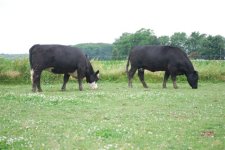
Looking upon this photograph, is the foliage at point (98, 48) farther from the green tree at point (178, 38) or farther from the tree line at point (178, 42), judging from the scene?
the green tree at point (178, 38)

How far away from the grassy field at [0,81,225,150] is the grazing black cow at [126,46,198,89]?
922 centimetres

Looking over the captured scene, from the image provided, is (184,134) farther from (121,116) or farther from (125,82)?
(125,82)

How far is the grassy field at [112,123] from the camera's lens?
37.0ft

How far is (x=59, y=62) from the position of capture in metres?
28.2

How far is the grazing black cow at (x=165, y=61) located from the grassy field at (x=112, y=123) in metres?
9.22

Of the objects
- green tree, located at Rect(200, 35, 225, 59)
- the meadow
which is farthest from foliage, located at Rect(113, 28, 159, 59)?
the meadow

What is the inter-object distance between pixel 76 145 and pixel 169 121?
4697 mm

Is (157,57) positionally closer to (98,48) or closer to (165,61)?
(165,61)

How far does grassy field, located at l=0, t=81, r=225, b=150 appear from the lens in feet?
37.0

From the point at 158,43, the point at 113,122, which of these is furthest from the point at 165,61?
the point at 158,43

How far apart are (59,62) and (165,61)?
328 inches

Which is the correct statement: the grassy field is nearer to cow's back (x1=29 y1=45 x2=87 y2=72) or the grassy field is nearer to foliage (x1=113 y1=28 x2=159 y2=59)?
cow's back (x1=29 y1=45 x2=87 y2=72)

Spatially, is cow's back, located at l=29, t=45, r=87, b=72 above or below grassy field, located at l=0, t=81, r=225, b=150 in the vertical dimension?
above

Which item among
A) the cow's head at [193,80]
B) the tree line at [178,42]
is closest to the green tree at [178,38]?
the tree line at [178,42]
